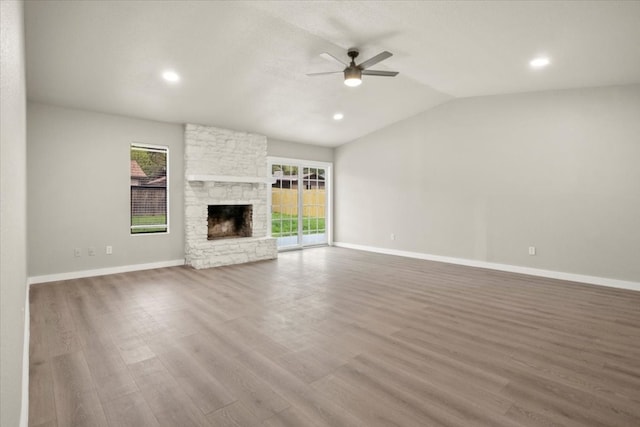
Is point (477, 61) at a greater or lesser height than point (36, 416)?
greater

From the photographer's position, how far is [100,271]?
5.09 metres

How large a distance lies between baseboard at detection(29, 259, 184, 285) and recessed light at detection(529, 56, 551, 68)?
6297 mm

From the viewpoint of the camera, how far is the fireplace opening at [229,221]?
6.47 metres

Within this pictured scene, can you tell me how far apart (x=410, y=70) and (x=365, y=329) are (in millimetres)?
3771

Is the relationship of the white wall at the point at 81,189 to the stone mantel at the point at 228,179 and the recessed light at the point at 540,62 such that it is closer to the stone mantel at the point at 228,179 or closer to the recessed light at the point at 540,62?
the stone mantel at the point at 228,179

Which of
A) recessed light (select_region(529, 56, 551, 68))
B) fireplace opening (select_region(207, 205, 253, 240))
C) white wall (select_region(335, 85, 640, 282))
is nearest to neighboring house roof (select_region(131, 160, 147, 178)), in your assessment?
Answer: fireplace opening (select_region(207, 205, 253, 240))

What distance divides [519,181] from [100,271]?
23.3ft

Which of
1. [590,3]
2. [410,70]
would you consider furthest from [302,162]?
[590,3]

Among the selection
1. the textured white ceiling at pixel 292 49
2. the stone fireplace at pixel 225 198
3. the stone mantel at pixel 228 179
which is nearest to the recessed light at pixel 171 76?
the textured white ceiling at pixel 292 49

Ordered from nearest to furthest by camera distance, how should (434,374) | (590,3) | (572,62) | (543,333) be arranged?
(434,374) < (590,3) < (543,333) < (572,62)

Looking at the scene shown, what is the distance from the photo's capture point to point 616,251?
461cm

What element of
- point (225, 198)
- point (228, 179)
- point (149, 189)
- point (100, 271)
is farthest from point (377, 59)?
point (100, 271)

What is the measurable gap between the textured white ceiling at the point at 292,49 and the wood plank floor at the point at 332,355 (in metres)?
2.86

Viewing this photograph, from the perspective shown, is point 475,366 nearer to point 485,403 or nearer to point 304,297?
point 485,403
